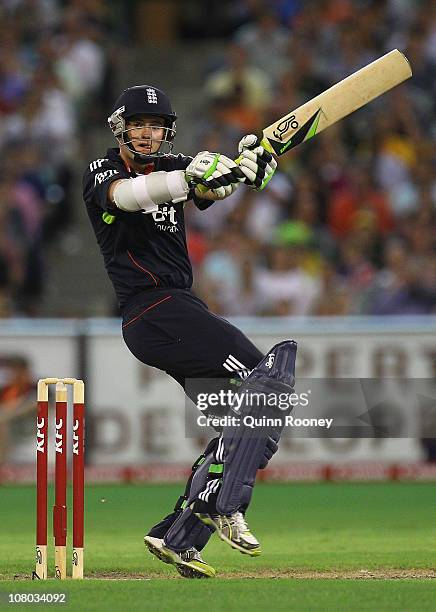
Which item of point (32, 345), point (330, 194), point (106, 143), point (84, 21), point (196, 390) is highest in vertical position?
point (84, 21)

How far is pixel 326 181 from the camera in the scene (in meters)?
12.6

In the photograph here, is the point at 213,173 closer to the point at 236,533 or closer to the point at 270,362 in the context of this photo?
the point at 270,362

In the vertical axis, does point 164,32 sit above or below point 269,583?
above

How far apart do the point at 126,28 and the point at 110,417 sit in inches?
260

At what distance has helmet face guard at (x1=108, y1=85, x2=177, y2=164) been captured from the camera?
19.3ft

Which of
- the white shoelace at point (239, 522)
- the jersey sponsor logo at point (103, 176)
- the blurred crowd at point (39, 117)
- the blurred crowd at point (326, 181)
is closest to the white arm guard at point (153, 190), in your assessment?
the jersey sponsor logo at point (103, 176)

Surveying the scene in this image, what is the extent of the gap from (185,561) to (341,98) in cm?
205

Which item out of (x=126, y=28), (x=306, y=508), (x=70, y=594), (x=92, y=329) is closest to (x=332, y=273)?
(x=92, y=329)

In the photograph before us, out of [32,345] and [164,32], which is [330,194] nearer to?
[32,345]

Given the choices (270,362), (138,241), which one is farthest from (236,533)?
(138,241)

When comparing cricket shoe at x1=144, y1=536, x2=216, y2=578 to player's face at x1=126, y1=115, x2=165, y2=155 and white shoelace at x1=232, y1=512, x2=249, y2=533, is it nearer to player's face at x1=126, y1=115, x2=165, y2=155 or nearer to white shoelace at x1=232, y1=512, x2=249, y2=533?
white shoelace at x1=232, y1=512, x2=249, y2=533

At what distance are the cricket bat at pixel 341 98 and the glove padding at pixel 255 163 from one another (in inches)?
13.7

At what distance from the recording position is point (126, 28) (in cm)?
1612

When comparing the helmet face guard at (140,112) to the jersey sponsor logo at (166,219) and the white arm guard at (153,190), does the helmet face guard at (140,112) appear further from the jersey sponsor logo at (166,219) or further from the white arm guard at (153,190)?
the white arm guard at (153,190)
